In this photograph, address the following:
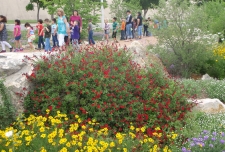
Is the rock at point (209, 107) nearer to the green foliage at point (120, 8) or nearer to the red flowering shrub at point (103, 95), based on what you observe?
the red flowering shrub at point (103, 95)

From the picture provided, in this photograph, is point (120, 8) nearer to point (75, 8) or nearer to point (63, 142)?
point (75, 8)

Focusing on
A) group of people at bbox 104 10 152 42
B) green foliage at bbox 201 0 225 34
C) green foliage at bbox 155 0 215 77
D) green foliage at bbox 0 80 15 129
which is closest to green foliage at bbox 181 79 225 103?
green foliage at bbox 155 0 215 77

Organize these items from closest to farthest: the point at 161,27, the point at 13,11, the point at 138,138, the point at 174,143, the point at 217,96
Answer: the point at 138,138 → the point at 174,143 → the point at 217,96 → the point at 161,27 → the point at 13,11

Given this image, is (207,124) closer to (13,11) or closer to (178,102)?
(178,102)

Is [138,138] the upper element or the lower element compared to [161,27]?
lower

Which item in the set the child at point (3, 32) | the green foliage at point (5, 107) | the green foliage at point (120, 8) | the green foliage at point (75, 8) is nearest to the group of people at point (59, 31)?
the child at point (3, 32)

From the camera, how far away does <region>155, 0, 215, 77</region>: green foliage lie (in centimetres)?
941

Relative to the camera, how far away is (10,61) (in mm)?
5801

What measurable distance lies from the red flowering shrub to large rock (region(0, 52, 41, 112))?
5.3 inches

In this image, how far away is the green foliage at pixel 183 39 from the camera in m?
9.41

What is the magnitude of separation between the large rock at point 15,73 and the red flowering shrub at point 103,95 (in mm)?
134

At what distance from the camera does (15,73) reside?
19.0 ft

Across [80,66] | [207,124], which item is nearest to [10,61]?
[80,66]

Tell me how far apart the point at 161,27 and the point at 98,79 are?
15.6 feet
